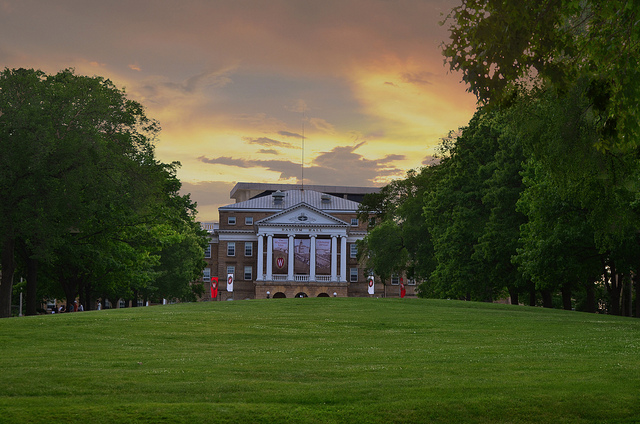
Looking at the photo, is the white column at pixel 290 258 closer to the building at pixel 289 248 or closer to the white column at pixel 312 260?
the building at pixel 289 248

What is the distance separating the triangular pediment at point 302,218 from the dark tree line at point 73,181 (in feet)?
202

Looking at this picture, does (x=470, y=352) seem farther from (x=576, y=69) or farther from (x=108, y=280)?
(x=108, y=280)

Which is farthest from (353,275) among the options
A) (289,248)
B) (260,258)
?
(260,258)

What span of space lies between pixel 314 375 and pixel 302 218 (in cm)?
9566

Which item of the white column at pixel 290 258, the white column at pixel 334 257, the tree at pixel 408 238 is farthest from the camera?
the white column at pixel 334 257

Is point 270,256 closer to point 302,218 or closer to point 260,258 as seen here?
point 260,258

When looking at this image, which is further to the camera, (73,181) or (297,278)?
(297,278)

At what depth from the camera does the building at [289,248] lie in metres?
107

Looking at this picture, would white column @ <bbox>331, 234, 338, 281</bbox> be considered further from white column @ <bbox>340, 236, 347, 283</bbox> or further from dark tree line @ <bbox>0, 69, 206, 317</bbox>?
dark tree line @ <bbox>0, 69, 206, 317</bbox>

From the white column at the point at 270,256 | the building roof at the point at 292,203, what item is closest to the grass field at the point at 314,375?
the white column at the point at 270,256

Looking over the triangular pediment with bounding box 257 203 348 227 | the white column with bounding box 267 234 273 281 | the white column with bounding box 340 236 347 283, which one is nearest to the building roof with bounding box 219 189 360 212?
the triangular pediment with bounding box 257 203 348 227

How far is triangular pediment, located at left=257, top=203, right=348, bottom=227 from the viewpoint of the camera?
108 meters

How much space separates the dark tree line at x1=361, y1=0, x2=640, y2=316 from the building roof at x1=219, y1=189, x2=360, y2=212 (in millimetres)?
43834

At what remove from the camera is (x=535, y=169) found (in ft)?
117
